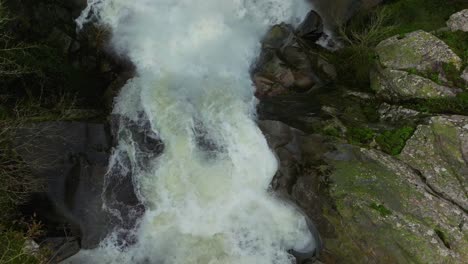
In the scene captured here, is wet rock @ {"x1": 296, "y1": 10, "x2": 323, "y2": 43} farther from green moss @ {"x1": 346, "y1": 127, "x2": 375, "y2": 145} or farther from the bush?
green moss @ {"x1": 346, "y1": 127, "x2": 375, "y2": 145}

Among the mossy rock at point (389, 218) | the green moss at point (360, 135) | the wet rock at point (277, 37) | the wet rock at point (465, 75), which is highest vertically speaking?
the wet rock at point (277, 37)

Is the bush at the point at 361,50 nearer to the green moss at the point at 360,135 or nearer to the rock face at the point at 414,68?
the rock face at the point at 414,68

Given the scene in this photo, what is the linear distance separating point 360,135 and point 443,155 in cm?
298

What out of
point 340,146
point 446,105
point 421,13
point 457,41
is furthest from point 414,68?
point 340,146

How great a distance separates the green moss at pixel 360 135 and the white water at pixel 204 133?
Answer: 122 inches

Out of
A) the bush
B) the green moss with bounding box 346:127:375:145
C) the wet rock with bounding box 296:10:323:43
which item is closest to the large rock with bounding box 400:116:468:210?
the green moss with bounding box 346:127:375:145

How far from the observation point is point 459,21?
18.1 metres

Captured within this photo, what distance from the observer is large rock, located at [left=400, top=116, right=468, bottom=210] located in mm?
14047

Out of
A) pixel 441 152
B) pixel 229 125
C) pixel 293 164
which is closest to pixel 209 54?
pixel 229 125

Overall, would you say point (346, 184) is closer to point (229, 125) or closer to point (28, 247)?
point (229, 125)

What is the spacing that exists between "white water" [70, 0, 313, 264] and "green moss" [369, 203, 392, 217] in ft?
8.11

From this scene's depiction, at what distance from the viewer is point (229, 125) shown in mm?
16266

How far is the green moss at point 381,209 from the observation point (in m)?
13.6

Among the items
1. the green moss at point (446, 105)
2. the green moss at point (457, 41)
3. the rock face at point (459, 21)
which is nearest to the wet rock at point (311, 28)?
the green moss at point (457, 41)
